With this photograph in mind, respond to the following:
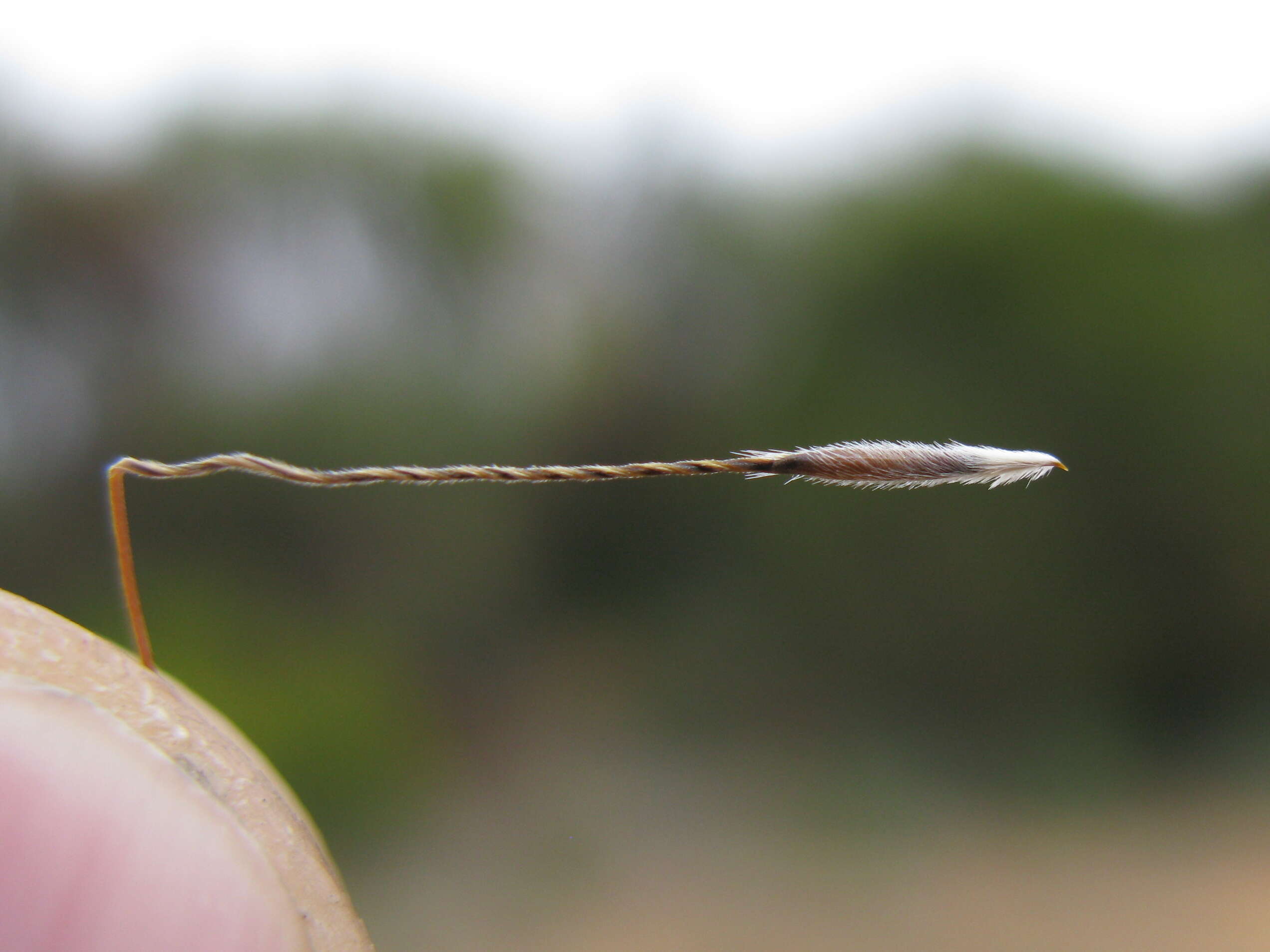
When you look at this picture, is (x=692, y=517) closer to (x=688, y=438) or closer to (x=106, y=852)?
(x=688, y=438)

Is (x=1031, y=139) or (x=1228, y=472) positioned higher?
(x=1031, y=139)

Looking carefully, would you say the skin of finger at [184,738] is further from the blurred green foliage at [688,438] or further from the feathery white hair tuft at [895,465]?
the blurred green foliage at [688,438]

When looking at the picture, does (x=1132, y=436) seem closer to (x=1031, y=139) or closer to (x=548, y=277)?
(x=1031, y=139)

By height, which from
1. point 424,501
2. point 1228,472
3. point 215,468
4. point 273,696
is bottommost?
point 273,696

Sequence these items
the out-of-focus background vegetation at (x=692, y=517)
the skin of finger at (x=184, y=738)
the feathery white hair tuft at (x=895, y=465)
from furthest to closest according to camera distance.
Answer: the out-of-focus background vegetation at (x=692, y=517), the skin of finger at (x=184, y=738), the feathery white hair tuft at (x=895, y=465)

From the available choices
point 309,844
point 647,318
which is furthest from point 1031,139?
point 309,844

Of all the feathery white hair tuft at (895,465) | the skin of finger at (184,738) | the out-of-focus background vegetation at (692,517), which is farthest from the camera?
the out-of-focus background vegetation at (692,517)

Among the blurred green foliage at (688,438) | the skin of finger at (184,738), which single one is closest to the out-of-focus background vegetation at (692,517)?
the blurred green foliage at (688,438)
